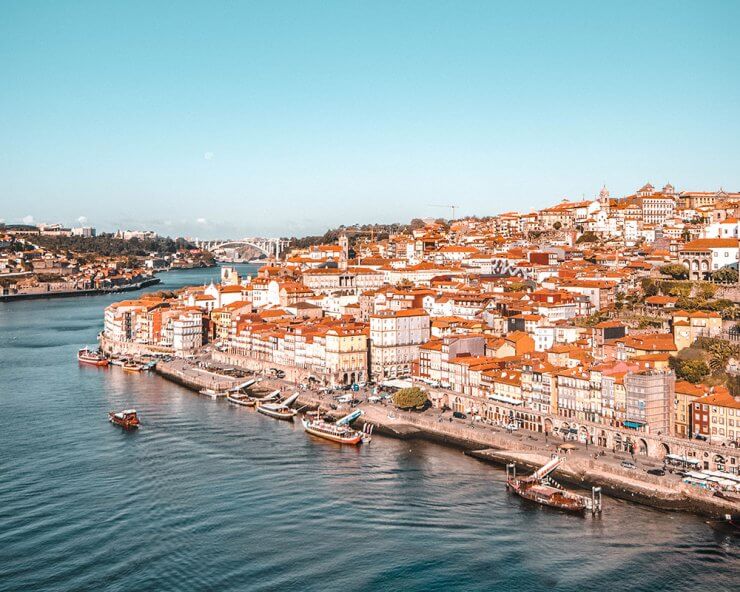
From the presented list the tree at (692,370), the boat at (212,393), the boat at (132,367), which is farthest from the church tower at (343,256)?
the tree at (692,370)

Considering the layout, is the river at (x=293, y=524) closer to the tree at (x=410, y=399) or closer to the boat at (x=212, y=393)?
the tree at (x=410, y=399)

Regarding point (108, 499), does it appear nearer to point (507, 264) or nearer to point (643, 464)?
point (643, 464)

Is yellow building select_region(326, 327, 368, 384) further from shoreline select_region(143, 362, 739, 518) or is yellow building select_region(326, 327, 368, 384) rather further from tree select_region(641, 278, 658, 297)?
tree select_region(641, 278, 658, 297)

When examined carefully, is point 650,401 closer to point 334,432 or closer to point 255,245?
point 334,432

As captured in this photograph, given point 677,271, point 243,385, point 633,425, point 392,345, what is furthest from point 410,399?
point 677,271

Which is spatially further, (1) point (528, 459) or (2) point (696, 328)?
(2) point (696, 328)

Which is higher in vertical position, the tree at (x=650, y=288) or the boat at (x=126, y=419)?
the tree at (x=650, y=288)

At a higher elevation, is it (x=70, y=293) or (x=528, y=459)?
(x=70, y=293)
